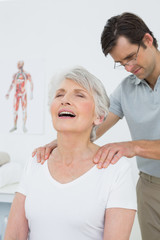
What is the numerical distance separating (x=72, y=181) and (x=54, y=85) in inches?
17.2

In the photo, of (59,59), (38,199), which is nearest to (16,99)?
(59,59)

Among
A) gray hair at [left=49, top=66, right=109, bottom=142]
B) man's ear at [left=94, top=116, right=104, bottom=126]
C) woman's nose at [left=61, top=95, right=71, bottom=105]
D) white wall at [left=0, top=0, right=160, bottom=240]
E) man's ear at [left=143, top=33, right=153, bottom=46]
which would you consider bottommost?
man's ear at [left=94, top=116, right=104, bottom=126]

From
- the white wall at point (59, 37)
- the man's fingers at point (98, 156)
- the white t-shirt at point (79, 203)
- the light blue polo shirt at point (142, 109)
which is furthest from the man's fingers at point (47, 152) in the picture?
the white wall at point (59, 37)

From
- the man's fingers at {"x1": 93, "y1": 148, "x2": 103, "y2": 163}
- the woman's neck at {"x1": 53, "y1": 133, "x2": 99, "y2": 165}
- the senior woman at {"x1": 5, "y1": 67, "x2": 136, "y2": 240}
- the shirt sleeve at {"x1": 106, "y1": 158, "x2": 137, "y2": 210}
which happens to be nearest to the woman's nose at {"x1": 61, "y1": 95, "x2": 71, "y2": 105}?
the senior woman at {"x1": 5, "y1": 67, "x2": 136, "y2": 240}

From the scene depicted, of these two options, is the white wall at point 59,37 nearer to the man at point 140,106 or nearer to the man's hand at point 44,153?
the man at point 140,106

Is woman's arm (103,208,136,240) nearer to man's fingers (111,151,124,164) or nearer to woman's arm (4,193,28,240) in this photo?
man's fingers (111,151,124,164)

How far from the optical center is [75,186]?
1.08 metres

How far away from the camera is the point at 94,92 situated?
117 centimetres

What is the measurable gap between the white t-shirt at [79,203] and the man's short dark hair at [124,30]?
0.60 metres

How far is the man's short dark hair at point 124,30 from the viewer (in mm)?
1331

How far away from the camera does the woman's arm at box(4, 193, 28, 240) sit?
44.3 inches

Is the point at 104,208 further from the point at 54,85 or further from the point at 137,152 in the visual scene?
the point at 54,85

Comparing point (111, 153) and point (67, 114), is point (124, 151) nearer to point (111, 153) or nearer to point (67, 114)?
point (111, 153)

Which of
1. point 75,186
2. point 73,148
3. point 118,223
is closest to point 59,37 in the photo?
point 73,148
